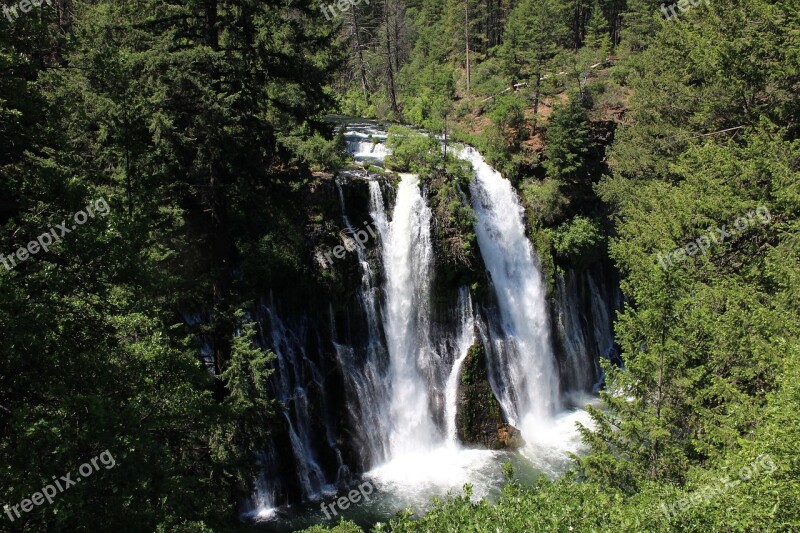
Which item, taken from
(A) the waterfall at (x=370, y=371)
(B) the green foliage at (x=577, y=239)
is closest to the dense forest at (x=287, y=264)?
(B) the green foliage at (x=577, y=239)

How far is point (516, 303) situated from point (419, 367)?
5.55 m

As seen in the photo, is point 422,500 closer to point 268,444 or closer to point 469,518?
point 268,444

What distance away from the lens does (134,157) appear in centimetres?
1174

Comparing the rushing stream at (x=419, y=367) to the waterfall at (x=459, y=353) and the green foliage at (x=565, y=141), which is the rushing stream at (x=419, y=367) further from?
the green foliage at (x=565, y=141)

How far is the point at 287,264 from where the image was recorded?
612 inches

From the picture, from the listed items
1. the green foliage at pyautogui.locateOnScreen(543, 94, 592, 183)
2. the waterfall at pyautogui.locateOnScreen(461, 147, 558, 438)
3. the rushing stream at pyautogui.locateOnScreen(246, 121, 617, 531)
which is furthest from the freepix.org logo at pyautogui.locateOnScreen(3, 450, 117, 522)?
the green foliage at pyautogui.locateOnScreen(543, 94, 592, 183)

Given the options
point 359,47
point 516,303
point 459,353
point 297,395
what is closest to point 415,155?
point 516,303

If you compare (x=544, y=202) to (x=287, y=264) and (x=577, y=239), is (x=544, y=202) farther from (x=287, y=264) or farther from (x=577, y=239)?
(x=287, y=264)

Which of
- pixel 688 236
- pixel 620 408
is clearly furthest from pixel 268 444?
pixel 688 236

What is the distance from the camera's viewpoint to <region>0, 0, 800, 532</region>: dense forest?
7230mm

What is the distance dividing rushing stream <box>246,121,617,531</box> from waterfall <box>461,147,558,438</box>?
0.05 meters

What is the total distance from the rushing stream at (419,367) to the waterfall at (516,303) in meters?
0.05

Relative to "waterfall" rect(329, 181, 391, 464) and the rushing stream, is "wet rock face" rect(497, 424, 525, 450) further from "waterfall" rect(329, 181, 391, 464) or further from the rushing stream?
"waterfall" rect(329, 181, 391, 464)

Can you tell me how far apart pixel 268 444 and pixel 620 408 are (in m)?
10.2
